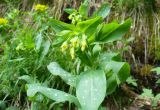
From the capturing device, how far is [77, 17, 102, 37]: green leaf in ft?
5.79

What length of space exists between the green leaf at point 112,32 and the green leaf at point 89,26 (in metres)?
0.09

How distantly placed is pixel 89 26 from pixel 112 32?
0.56ft

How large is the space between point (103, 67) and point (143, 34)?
915 millimetres

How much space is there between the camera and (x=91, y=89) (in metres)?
1.71

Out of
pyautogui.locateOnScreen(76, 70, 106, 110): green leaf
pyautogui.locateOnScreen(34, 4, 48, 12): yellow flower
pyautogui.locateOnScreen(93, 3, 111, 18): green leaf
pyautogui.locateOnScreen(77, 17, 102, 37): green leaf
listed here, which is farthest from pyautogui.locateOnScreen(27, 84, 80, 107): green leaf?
pyautogui.locateOnScreen(34, 4, 48, 12): yellow flower

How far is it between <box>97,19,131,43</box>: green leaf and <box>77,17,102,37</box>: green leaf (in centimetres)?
9

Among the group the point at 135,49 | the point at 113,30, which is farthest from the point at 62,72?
the point at 135,49

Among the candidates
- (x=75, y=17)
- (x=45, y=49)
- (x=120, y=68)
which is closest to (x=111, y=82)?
(x=120, y=68)

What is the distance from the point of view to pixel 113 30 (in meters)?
1.90

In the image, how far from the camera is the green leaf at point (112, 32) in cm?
188

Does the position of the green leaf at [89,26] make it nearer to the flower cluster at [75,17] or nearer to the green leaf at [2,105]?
the flower cluster at [75,17]

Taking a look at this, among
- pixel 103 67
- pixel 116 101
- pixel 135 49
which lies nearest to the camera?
pixel 103 67

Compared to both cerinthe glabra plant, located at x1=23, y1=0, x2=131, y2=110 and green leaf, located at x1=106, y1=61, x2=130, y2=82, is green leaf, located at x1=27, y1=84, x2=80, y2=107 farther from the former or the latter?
green leaf, located at x1=106, y1=61, x2=130, y2=82

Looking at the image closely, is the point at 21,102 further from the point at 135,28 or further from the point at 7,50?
the point at 135,28
